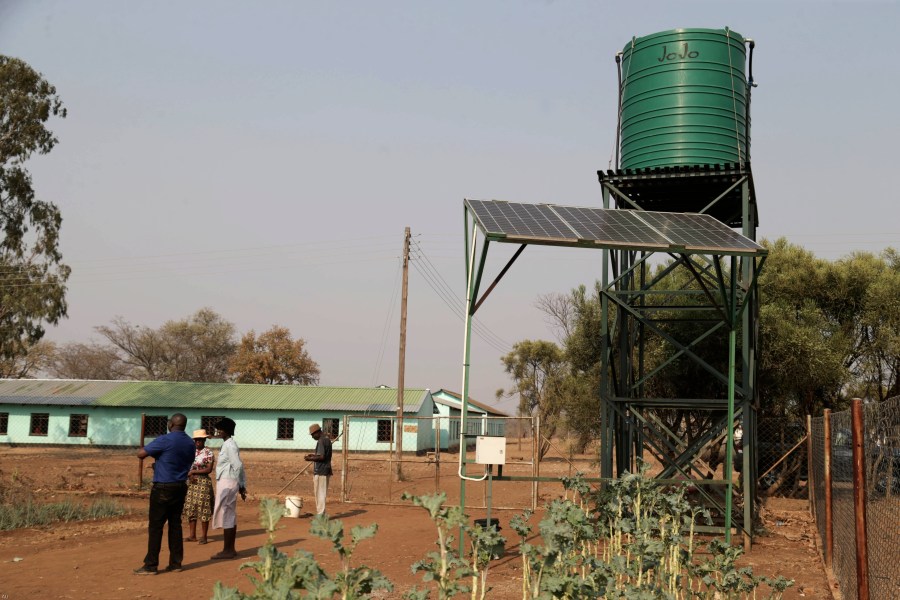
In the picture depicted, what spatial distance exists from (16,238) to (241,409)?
12953 millimetres

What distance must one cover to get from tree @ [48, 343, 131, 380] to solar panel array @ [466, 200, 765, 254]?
64.3 m

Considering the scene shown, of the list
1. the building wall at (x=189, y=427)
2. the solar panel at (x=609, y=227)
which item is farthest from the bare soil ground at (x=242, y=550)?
the building wall at (x=189, y=427)

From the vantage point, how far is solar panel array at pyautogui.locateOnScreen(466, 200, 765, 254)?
919cm

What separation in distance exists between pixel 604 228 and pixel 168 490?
6134mm

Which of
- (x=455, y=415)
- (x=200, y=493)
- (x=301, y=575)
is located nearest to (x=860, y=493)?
(x=301, y=575)

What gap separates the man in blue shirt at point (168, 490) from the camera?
355 inches

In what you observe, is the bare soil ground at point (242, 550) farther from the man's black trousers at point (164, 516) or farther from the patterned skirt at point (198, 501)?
the patterned skirt at point (198, 501)

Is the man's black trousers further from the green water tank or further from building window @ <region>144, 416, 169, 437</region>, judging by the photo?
building window @ <region>144, 416, 169, 437</region>

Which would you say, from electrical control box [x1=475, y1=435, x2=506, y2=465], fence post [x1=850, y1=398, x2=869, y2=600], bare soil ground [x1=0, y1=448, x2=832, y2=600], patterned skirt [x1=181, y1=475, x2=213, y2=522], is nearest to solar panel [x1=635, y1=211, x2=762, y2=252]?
electrical control box [x1=475, y1=435, x2=506, y2=465]

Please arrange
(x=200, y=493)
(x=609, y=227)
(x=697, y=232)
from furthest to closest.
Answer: (x=200, y=493) → (x=697, y=232) → (x=609, y=227)

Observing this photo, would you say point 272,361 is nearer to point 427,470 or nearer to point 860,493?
point 427,470

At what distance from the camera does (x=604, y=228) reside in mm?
10141

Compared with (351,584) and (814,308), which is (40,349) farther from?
(351,584)

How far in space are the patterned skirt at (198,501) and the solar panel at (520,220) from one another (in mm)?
5370
